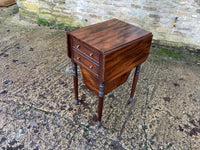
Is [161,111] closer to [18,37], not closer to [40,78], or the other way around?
[40,78]

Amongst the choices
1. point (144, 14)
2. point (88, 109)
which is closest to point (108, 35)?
point (88, 109)

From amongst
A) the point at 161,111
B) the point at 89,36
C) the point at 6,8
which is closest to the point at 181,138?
the point at 161,111

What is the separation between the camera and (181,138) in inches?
76.2

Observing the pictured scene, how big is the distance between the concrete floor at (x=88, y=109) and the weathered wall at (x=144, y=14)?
0.59 m

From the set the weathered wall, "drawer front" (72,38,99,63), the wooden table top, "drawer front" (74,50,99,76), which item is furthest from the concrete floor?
the wooden table top

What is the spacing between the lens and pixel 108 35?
174 cm


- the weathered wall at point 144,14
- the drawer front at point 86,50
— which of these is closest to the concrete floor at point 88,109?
the weathered wall at point 144,14

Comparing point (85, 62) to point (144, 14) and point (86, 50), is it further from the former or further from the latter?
point (144, 14)

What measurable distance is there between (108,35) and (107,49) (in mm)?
321

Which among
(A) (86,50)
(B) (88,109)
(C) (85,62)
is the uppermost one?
(A) (86,50)

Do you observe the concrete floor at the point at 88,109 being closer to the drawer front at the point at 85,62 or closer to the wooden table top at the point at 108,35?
the drawer front at the point at 85,62

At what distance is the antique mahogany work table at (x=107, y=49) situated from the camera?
1522 millimetres

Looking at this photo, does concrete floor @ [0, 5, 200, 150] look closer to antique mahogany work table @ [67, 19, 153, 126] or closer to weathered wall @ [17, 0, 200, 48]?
antique mahogany work table @ [67, 19, 153, 126]

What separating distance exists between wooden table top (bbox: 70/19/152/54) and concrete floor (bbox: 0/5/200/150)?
996mm
